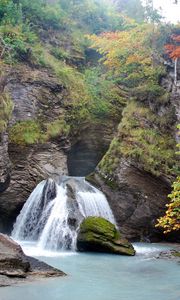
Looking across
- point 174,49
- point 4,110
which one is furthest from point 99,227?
point 174,49

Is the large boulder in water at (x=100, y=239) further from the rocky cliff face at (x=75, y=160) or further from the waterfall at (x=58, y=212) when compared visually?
the rocky cliff face at (x=75, y=160)

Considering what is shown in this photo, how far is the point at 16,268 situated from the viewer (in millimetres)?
9766

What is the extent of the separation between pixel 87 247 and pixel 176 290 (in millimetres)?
6462

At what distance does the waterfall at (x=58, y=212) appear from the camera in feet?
53.3

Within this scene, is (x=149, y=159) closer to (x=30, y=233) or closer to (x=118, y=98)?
(x=30, y=233)

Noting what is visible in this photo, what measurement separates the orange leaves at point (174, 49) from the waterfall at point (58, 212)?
902cm

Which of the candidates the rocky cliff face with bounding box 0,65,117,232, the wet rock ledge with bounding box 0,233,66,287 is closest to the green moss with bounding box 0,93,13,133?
the rocky cliff face with bounding box 0,65,117,232

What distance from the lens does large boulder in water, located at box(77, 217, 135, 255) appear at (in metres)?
15.0

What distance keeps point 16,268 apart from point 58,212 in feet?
25.5

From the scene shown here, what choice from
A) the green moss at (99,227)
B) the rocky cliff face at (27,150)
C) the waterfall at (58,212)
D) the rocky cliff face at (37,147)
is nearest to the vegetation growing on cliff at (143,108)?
A: the waterfall at (58,212)

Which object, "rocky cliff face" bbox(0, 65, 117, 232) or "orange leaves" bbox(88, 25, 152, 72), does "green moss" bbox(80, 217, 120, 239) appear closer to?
"rocky cliff face" bbox(0, 65, 117, 232)

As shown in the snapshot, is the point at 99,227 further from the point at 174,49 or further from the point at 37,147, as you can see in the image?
the point at 174,49

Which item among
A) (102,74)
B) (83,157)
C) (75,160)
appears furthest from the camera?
(102,74)

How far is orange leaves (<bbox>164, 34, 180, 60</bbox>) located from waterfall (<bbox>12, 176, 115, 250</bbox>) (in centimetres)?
902
